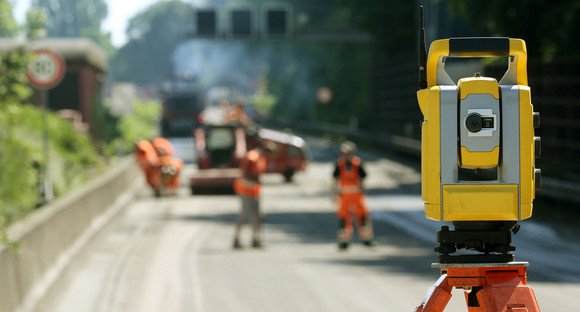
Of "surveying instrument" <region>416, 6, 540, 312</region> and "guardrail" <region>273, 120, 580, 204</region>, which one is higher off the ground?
"surveying instrument" <region>416, 6, 540, 312</region>

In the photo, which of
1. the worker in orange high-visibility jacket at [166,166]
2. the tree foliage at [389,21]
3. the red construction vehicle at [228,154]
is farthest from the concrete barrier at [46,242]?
the tree foliage at [389,21]

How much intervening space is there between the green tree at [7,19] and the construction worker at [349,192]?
18.5 feet

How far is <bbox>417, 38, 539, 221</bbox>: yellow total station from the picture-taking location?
5.05 m

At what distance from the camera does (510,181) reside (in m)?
5.12

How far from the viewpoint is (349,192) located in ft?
60.3

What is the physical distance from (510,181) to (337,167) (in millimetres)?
13022

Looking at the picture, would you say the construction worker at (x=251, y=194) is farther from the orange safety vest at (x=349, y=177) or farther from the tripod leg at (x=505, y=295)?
the tripod leg at (x=505, y=295)

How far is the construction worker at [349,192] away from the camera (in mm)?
18188

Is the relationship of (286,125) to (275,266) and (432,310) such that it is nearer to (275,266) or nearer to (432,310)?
(275,266)

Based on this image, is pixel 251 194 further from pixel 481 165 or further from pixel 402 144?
pixel 402 144

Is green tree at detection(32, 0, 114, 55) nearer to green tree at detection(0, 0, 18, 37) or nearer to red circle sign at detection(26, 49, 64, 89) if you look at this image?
red circle sign at detection(26, 49, 64, 89)

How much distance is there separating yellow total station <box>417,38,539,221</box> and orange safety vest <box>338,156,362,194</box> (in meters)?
13.0

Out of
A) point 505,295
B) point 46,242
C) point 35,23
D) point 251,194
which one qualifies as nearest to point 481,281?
point 505,295

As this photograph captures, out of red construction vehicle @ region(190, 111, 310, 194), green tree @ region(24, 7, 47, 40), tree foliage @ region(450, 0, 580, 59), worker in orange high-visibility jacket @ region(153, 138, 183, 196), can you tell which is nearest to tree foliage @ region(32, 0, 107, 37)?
red construction vehicle @ region(190, 111, 310, 194)
